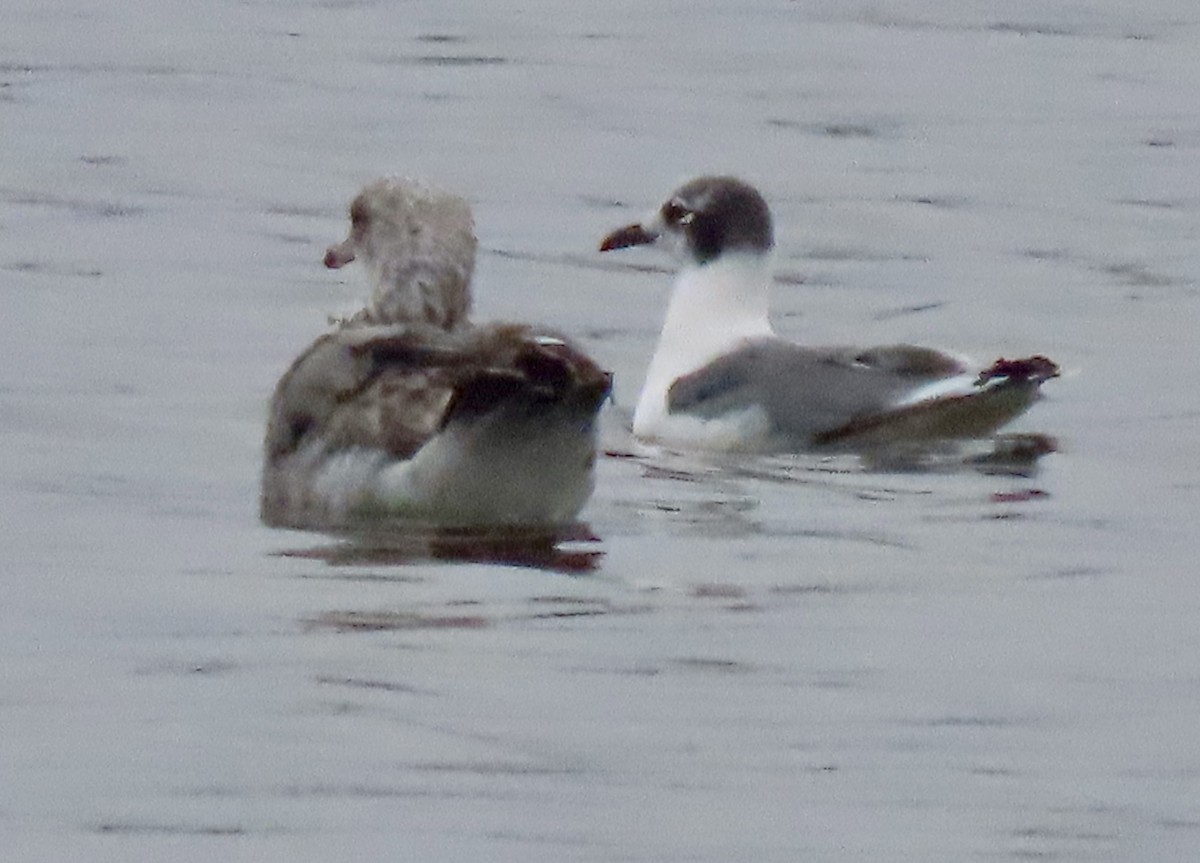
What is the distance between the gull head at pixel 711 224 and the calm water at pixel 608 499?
2.31ft

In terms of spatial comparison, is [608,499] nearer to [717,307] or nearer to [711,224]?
[717,307]

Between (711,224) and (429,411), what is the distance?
438 centimetres

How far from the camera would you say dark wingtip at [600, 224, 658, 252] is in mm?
15703

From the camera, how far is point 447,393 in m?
11.3

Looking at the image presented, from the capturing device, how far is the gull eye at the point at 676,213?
619 inches

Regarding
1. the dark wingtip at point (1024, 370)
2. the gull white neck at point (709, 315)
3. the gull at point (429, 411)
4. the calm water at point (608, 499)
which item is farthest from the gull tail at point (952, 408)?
the gull at point (429, 411)

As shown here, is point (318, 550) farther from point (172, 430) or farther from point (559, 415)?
point (172, 430)

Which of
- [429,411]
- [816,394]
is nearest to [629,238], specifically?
[816,394]

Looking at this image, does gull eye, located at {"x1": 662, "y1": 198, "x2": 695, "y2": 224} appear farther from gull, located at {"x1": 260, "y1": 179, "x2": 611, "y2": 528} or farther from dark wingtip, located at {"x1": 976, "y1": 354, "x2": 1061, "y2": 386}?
gull, located at {"x1": 260, "y1": 179, "x2": 611, "y2": 528}

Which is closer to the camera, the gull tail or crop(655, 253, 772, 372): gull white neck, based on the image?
the gull tail

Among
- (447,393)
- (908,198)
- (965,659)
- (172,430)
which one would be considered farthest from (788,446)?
(908,198)

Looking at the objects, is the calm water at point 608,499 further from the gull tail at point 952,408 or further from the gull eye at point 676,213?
the gull eye at point 676,213

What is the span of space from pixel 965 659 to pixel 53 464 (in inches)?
159

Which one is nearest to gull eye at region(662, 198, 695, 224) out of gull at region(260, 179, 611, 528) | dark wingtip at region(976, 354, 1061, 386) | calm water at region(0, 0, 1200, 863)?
calm water at region(0, 0, 1200, 863)
